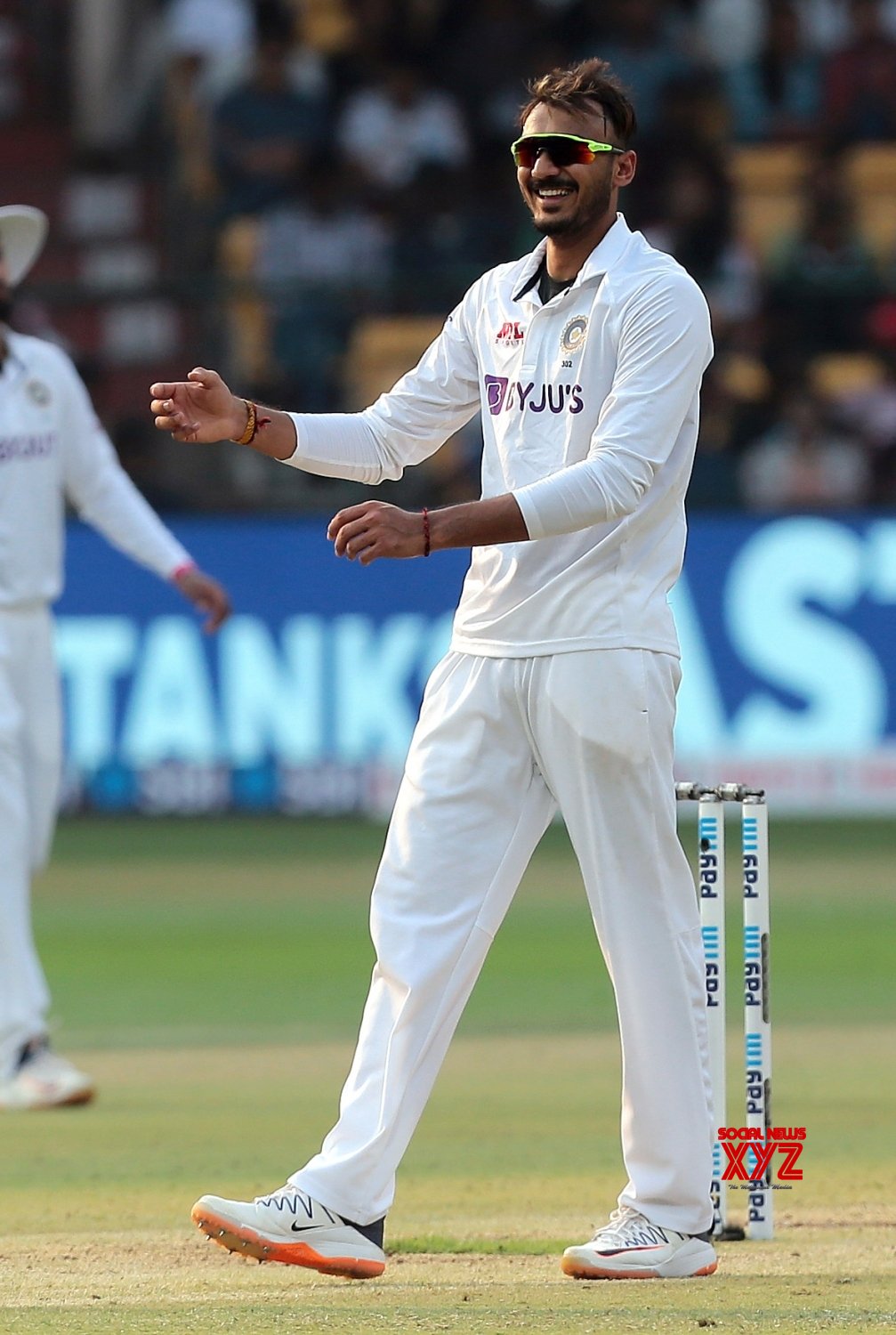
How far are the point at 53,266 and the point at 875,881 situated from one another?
8.54 m

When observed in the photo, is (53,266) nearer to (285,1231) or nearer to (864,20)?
(864,20)

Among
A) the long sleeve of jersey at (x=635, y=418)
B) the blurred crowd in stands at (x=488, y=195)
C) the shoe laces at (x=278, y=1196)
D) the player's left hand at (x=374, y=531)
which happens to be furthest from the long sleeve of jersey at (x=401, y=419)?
the blurred crowd in stands at (x=488, y=195)

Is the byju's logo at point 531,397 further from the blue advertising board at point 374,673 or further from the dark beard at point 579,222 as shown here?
the blue advertising board at point 374,673

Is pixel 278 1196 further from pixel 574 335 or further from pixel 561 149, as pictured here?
pixel 561 149

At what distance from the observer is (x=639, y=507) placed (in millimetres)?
4461

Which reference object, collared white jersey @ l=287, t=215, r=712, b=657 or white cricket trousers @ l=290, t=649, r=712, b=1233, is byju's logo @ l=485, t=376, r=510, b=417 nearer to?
collared white jersey @ l=287, t=215, r=712, b=657

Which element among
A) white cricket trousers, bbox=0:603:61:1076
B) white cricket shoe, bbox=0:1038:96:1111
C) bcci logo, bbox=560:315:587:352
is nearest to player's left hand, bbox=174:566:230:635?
white cricket trousers, bbox=0:603:61:1076

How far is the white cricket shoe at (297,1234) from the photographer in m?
4.27

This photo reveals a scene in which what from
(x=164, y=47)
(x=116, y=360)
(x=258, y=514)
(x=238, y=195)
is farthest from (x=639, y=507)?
(x=164, y=47)

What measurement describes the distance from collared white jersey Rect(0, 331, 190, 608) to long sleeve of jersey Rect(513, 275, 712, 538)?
109 inches

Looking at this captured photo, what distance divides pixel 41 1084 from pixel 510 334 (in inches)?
112

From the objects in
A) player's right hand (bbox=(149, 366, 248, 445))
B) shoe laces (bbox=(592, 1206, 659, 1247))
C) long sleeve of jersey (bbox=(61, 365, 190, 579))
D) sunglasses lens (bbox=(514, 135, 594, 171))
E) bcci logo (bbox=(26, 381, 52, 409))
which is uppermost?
Answer: sunglasses lens (bbox=(514, 135, 594, 171))

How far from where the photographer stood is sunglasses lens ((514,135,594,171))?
4445 millimetres

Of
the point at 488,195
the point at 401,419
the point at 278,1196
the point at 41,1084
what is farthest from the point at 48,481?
the point at 488,195
